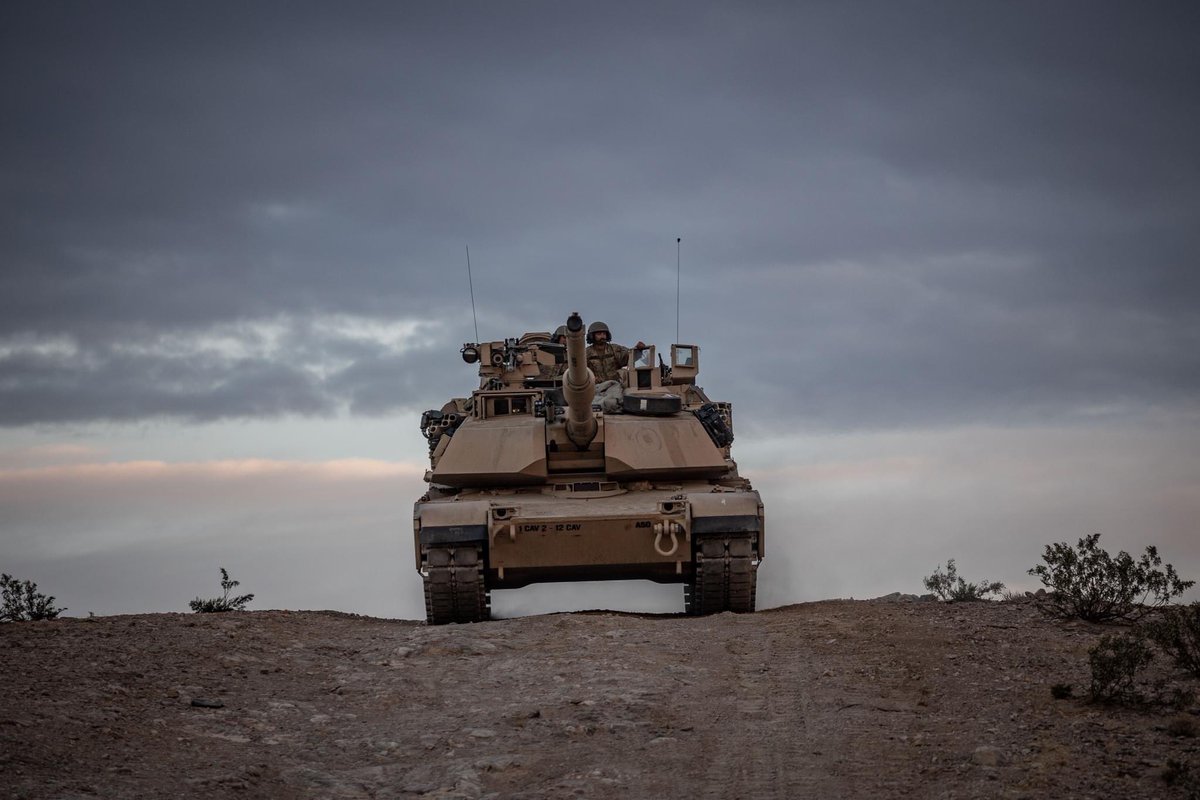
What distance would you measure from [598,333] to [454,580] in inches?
203

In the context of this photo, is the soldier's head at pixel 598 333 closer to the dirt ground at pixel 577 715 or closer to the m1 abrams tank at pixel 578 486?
the m1 abrams tank at pixel 578 486

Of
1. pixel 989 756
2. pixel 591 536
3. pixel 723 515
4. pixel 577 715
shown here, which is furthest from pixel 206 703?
pixel 723 515

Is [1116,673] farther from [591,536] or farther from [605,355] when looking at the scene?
[605,355]

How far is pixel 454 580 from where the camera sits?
14258 mm

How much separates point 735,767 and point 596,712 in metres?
1.49

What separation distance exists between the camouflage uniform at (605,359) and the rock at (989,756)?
11.8 m

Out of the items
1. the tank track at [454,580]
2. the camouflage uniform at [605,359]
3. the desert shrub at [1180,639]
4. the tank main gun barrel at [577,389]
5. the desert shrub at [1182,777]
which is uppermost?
the camouflage uniform at [605,359]

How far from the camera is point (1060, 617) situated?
11.7m

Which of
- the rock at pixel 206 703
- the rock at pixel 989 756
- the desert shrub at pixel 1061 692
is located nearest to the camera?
the rock at pixel 989 756

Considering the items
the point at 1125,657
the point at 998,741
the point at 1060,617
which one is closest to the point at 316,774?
the point at 998,741

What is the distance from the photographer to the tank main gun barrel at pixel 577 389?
45.8 feet

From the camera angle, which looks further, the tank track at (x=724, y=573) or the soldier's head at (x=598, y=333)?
the soldier's head at (x=598, y=333)

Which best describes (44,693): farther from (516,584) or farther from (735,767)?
(516,584)

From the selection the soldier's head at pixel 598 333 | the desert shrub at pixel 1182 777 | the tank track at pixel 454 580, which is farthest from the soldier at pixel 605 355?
the desert shrub at pixel 1182 777
